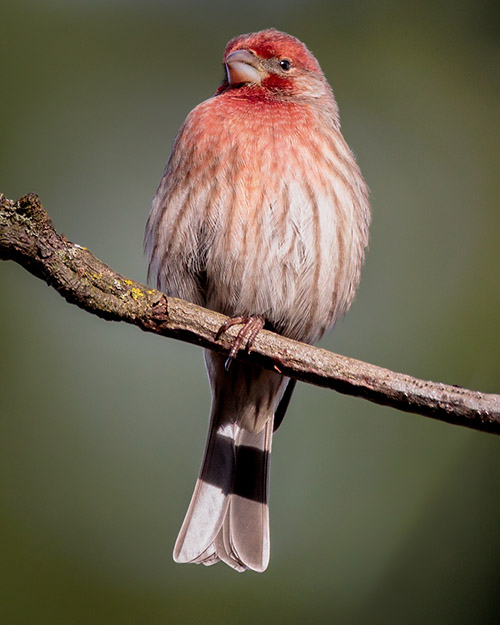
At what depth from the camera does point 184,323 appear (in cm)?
309

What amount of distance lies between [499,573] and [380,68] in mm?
3518

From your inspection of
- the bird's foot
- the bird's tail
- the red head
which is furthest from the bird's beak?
the bird's foot

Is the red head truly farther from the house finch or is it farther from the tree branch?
the tree branch

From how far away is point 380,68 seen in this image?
5574mm

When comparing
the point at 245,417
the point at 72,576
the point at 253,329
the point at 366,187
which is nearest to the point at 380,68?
the point at 366,187

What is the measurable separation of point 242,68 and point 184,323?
184cm

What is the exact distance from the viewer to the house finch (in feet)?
12.6

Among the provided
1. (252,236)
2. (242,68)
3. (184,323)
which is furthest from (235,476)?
(242,68)

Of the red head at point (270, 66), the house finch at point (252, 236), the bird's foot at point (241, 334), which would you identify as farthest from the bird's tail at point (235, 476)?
the red head at point (270, 66)

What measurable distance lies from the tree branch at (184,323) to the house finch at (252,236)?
757 mm

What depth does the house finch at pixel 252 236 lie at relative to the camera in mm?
3846

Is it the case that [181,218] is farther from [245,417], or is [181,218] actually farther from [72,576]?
[72,576]

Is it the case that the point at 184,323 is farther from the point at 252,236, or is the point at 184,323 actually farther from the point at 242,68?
the point at 242,68

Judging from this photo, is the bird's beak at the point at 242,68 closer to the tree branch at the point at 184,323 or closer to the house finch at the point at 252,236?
the house finch at the point at 252,236
